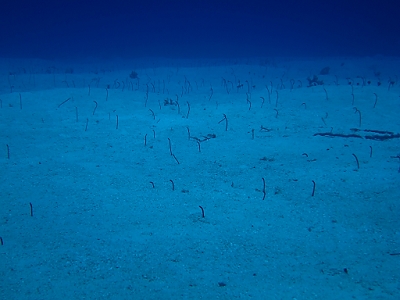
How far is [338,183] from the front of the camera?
163 inches

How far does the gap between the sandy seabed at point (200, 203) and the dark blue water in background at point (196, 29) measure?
29277 mm

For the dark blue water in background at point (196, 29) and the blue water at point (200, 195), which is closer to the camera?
the blue water at point (200, 195)

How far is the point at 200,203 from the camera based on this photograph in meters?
3.93

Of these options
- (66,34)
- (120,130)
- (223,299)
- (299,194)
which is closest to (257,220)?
(299,194)

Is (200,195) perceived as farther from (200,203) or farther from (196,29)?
(196,29)

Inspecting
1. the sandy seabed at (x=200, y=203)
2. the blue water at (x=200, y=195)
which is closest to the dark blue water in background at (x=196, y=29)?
the blue water at (x=200, y=195)

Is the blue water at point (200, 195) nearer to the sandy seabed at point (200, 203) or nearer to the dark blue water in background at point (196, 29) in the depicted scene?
the sandy seabed at point (200, 203)

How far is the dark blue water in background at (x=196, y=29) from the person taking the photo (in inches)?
1563

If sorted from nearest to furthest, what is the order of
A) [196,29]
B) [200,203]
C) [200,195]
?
[200,203]
[200,195]
[196,29]

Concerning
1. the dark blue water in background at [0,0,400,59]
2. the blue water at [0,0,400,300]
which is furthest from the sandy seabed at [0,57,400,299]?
the dark blue water in background at [0,0,400,59]

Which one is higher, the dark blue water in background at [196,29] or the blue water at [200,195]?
the dark blue water in background at [196,29]

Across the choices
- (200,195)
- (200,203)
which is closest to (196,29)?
(200,195)

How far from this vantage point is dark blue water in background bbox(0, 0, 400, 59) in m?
39.7

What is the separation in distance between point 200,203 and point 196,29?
253ft
